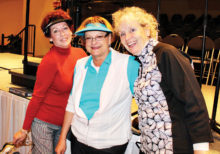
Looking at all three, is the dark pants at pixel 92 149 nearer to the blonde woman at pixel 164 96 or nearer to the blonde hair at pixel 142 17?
the blonde woman at pixel 164 96

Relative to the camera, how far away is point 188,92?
921 mm

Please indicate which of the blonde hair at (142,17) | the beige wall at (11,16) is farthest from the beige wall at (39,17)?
the blonde hair at (142,17)

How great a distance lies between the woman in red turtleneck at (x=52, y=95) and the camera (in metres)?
1.54

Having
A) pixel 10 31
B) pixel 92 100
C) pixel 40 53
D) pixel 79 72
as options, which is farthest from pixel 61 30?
pixel 10 31

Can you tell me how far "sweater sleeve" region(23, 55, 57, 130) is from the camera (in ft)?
4.88

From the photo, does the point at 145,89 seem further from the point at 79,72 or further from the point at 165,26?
the point at 165,26

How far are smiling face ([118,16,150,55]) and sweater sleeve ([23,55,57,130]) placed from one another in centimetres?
60

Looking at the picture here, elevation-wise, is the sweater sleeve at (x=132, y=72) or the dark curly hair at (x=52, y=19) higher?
the dark curly hair at (x=52, y=19)

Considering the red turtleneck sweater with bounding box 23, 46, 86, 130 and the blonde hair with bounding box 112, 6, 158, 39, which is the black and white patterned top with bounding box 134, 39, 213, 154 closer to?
the blonde hair with bounding box 112, 6, 158, 39

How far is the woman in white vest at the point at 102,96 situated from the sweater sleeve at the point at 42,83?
0.88ft

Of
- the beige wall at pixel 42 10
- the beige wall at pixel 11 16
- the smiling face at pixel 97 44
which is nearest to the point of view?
the smiling face at pixel 97 44

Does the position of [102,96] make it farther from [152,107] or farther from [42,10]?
[42,10]

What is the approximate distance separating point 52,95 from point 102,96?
0.56 meters

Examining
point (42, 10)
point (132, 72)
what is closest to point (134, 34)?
point (132, 72)
